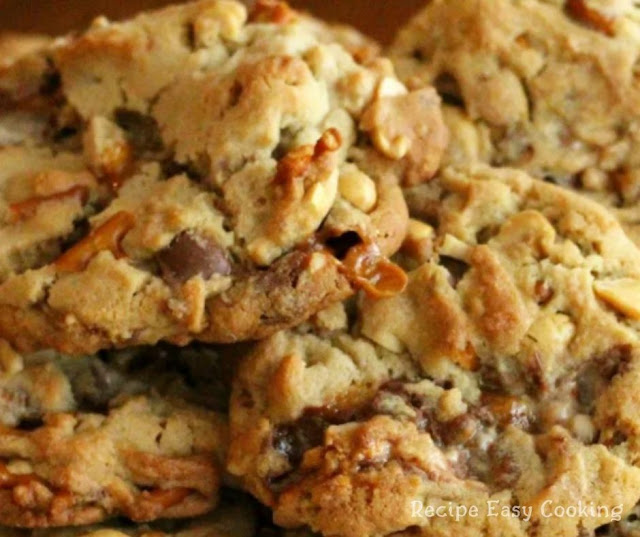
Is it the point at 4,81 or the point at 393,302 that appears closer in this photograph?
the point at 393,302

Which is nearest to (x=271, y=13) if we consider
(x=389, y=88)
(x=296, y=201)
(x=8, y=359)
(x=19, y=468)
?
(x=389, y=88)

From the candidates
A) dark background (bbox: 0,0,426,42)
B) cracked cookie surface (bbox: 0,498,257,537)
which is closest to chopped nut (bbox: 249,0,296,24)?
cracked cookie surface (bbox: 0,498,257,537)

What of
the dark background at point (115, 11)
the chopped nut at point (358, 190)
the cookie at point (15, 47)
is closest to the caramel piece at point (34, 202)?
the chopped nut at point (358, 190)

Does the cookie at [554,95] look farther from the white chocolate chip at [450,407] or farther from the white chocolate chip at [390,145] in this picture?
the white chocolate chip at [450,407]

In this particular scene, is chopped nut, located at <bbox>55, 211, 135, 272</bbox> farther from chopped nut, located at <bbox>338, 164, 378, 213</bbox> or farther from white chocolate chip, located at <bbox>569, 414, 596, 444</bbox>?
white chocolate chip, located at <bbox>569, 414, 596, 444</bbox>

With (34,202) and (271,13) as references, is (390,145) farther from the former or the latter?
(34,202)

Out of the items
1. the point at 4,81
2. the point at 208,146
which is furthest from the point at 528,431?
the point at 4,81

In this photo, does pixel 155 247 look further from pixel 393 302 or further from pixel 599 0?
pixel 599 0
